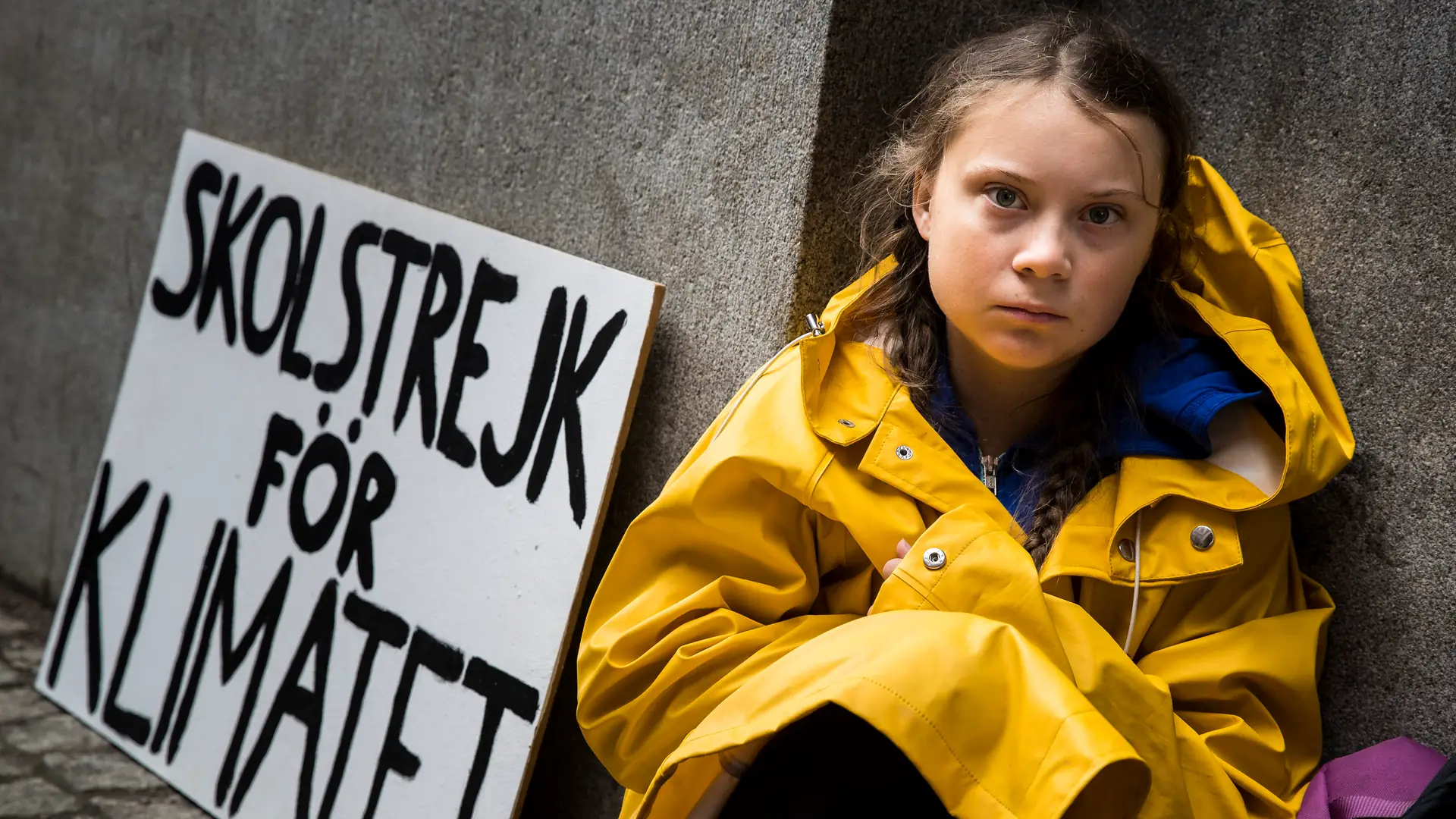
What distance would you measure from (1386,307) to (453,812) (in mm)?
1705

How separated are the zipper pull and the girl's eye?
0.37 metres

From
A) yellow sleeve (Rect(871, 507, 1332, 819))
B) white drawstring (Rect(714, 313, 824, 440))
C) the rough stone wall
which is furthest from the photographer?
the rough stone wall

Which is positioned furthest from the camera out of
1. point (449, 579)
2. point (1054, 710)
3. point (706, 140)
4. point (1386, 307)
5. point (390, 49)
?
point (390, 49)

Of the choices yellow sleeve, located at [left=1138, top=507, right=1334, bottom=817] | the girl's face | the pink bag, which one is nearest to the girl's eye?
the girl's face

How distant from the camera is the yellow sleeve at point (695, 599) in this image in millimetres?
1586

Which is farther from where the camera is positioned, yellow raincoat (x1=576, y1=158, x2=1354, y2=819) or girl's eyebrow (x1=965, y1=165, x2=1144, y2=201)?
girl's eyebrow (x1=965, y1=165, x2=1144, y2=201)

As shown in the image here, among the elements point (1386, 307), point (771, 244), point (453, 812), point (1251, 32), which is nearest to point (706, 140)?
point (771, 244)

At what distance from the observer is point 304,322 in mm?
2713

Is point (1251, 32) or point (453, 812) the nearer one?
point (1251, 32)

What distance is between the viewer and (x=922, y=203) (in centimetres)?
176

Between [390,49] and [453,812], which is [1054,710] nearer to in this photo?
[453,812]

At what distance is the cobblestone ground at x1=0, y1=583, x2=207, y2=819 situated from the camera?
2.59 m

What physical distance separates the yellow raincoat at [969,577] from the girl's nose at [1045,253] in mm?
243

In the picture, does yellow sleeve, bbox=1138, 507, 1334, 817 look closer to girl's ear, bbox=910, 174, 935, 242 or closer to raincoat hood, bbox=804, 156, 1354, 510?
raincoat hood, bbox=804, 156, 1354, 510
